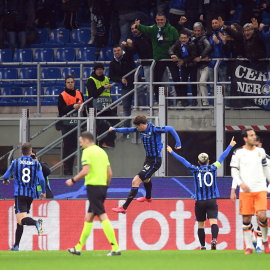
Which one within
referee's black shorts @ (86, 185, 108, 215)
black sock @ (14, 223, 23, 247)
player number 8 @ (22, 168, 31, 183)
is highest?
player number 8 @ (22, 168, 31, 183)

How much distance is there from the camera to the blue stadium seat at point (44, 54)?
22.2 m

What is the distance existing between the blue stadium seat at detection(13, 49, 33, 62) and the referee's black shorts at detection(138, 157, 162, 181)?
328 inches

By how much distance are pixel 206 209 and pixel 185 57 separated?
14.2 feet

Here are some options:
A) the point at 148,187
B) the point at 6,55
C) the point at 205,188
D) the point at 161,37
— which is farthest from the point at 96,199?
the point at 6,55

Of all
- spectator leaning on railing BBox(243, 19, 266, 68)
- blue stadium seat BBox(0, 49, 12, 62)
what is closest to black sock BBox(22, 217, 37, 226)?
spectator leaning on railing BBox(243, 19, 266, 68)

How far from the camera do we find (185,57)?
17766mm

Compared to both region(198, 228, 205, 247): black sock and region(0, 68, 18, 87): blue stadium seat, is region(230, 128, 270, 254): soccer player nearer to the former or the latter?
→ region(198, 228, 205, 247): black sock

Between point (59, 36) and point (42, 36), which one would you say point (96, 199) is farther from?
point (42, 36)

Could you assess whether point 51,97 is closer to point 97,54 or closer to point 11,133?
point 97,54

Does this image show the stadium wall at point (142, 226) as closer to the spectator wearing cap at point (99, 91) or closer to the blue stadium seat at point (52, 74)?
the spectator wearing cap at point (99, 91)

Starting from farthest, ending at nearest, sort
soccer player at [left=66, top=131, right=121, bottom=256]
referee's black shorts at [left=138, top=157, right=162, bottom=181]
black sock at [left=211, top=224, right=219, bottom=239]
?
1. referee's black shorts at [left=138, top=157, right=162, bottom=181]
2. black sock at [left=211, top=224, right=219, bottom=239]
3. soccer player at [left=66, top=131, right=121, bottom=256]

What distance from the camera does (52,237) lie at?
52.0 feet

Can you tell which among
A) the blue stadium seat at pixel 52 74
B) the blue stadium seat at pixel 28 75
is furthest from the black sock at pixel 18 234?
the blue stadium seat at pixel 28 75

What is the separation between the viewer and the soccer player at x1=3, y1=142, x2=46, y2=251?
1459 cm
